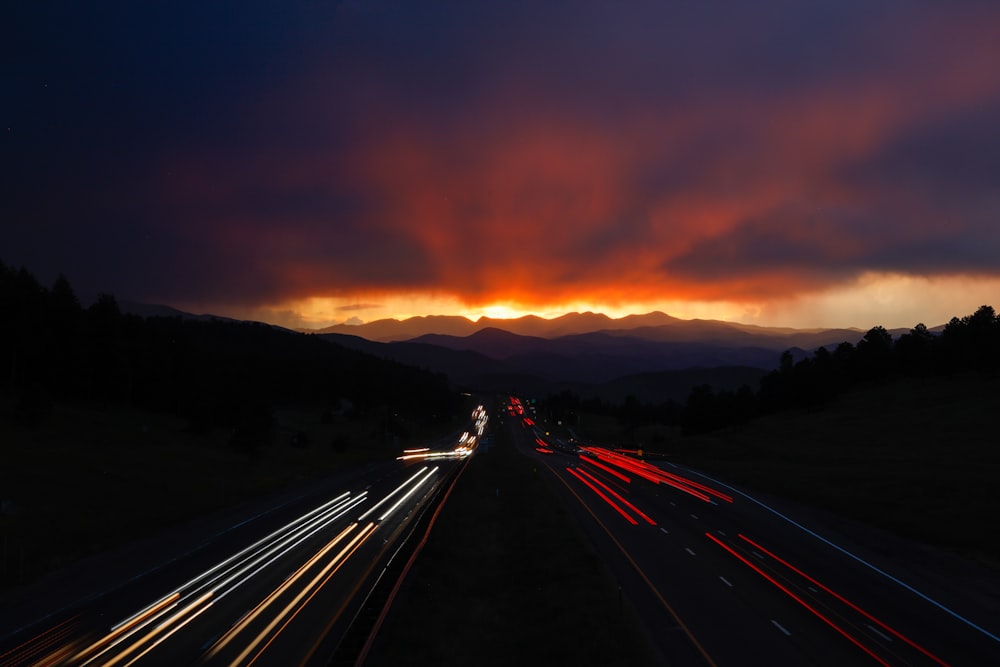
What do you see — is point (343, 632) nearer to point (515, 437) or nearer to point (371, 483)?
point (371, 483)

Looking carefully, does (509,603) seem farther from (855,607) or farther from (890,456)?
(890,456)

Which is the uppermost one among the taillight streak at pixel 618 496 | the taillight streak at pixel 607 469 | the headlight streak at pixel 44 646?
the headlight streak at pixel 44 646

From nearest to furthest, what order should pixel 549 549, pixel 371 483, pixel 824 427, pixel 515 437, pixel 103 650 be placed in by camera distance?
pixel 103 650
pixel 549 549
pixel 371 483
pixel 824 427
pixel 515 437

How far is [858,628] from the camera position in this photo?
22828mm

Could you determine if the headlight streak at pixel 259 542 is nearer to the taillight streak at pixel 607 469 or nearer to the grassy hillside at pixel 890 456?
the taillight streak at pixel 607 469

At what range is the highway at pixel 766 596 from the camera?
68.5 feet

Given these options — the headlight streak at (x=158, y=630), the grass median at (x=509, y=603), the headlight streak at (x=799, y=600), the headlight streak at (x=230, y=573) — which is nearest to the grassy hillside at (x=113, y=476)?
the headlight streak at (x=230, y=573)

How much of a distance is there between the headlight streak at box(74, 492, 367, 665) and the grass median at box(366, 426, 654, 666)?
7460mm

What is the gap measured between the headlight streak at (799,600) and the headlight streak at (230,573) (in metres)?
22.6

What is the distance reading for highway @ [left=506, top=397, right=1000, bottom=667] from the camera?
68.5ft

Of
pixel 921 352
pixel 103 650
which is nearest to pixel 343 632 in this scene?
pixel 103 650

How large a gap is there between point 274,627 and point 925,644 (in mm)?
21303

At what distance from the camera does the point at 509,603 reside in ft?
92.4

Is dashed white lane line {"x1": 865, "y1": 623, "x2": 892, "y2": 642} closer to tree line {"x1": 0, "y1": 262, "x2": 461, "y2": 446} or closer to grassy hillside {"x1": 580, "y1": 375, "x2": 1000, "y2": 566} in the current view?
grassy hillside {"x1": 580, "y1": 375, "x2": 1000, "y2": 566}
